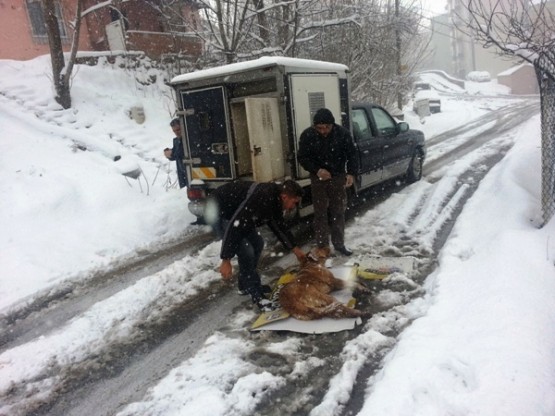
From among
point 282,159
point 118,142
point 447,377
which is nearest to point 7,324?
point 282,159

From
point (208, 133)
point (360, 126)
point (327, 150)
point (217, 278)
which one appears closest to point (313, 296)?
point (217, 278)

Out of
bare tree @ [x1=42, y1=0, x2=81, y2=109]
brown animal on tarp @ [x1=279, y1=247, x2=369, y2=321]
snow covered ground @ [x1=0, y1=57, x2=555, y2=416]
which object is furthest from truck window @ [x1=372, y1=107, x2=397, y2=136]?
bare tree @ [x1=42, y1=0, x2=81, y2=109]

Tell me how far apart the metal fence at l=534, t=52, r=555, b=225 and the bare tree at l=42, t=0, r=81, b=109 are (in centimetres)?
1119

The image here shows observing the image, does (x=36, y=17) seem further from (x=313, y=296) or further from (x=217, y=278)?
(x=313, y=296)

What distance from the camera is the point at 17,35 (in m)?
15.4

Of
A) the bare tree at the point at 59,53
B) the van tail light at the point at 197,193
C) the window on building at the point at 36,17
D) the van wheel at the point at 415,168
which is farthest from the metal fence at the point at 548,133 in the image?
the window on building at the point at 36,17

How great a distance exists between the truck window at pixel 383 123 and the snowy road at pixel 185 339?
2289 millimetres

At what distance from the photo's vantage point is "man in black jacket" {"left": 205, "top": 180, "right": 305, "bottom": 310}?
3850mm

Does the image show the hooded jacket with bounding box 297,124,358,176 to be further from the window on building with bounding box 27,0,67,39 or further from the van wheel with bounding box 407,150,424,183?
the window on building with bounding box 27,0,67,39

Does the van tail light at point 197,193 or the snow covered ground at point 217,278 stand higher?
the van tail light at point 197,193

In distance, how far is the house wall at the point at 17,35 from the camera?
15070 millimetres

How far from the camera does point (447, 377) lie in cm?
272

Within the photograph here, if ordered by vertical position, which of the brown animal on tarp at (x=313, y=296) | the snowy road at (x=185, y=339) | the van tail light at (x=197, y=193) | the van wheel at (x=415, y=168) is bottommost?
the snowy road at (x=185, y=339)

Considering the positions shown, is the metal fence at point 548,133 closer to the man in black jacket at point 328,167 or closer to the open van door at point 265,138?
the man in black jacket at point 328,167
